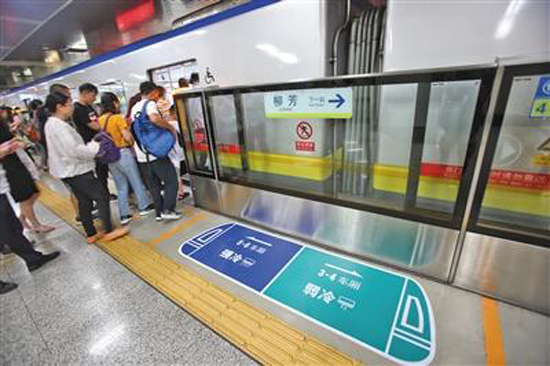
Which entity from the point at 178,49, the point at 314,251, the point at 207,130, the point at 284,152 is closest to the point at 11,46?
the point at 178,49

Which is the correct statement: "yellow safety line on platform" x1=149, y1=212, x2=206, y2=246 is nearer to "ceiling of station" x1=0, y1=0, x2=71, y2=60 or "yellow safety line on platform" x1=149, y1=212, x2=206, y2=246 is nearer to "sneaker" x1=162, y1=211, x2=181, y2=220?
"sneaker" x1=162, y1=211, x2=181, y2=220

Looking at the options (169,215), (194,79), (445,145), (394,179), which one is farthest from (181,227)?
(445,145)

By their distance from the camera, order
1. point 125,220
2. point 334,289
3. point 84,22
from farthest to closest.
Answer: point 84,22
point 125,220
point 334,289

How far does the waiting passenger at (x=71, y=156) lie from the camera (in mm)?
2021

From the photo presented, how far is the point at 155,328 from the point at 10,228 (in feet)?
5.37

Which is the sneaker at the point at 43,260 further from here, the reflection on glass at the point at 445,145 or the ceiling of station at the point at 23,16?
the ceiling of station at the point at 23,16

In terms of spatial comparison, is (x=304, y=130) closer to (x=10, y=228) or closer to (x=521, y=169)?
(x=521, y=169)

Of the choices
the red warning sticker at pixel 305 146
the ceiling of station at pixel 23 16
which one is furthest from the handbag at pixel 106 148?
the ceiling of station at pixel 23 16

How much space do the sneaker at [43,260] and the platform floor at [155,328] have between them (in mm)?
83

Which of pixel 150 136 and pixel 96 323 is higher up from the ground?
pixel 150 136

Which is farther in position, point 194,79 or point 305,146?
point 194,79

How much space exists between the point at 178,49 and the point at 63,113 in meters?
1.96

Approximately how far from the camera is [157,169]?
8.88ft

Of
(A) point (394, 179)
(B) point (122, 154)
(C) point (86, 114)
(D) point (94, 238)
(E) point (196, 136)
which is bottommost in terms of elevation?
(D) point (94, 238)
